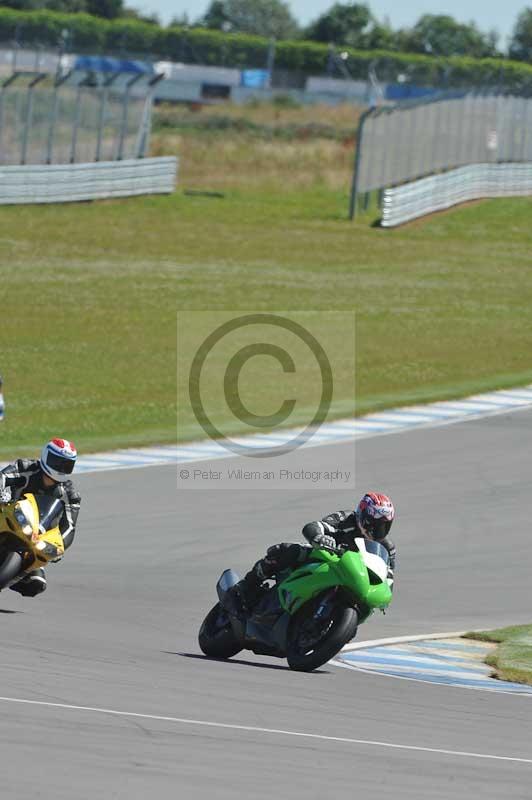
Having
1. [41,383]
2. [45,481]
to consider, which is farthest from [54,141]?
[45,481]

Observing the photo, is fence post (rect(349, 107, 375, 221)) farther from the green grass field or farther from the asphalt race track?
the asphalt race track

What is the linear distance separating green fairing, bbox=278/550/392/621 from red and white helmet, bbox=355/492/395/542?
15.9 inches

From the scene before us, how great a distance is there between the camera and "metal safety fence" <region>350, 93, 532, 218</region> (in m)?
50.3

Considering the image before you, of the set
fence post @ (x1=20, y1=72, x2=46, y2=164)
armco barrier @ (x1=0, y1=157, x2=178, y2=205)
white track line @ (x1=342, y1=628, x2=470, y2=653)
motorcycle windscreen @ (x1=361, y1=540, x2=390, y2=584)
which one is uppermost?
fence post @ (x1=20, y1=72, x2=46, y2=164)

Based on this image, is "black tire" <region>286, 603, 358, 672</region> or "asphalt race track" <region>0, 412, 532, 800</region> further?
"black tire" <region>286, 603, 358, 672</region>

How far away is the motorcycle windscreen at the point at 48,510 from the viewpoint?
42.6 feet

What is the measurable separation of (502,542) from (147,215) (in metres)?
30.3

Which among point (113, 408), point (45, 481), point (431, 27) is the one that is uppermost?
point (431, 27)

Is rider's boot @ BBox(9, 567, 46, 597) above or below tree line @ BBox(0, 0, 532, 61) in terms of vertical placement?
below

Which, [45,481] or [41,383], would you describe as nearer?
[45,481]

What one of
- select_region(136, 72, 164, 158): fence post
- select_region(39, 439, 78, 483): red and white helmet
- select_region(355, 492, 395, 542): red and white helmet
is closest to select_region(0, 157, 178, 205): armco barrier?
select_region(136, 72, 164, 158): fence post

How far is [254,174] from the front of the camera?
201 ft

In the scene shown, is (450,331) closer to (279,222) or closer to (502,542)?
(279,222)

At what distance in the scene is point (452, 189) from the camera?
52.9 m
